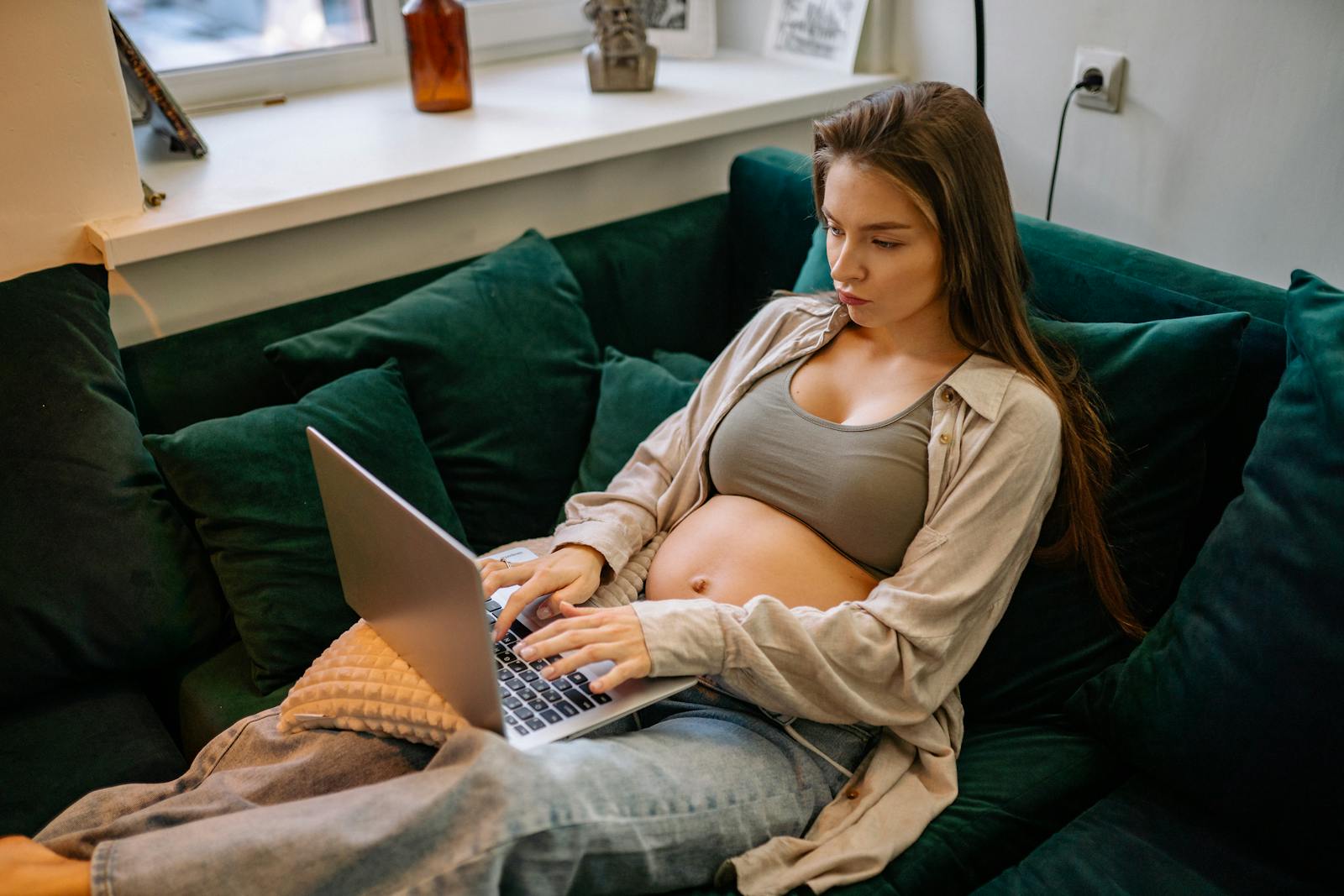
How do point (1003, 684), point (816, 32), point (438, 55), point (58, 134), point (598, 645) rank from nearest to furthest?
point (598, 645) < point (1003, 684) < point (58, 134) < point (438, 55) < point (816, 32)

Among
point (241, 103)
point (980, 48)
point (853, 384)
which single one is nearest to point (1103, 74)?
point (980, 48)

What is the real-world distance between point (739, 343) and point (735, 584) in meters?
0.39

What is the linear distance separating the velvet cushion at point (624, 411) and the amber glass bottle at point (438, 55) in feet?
2.22

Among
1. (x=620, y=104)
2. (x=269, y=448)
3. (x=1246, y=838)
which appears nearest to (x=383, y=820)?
(x=269, y=448)

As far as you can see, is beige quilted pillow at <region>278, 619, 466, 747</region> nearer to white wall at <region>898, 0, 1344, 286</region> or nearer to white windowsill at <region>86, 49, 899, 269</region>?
white windowsill at <region>86, 49, 899, 269</region>

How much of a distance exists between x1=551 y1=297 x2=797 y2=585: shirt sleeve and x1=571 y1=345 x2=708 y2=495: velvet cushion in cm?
7

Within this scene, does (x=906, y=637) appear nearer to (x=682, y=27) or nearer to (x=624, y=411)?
(x=624, y=411)

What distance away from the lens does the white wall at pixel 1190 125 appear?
5.13ft

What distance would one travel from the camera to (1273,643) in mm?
1117

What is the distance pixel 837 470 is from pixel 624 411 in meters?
0.49

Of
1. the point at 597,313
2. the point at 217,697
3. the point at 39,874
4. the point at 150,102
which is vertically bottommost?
the point at 217,697

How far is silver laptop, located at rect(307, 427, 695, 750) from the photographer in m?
0.96

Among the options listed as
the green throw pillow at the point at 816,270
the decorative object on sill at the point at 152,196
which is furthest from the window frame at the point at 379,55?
the green throw pillow at the point at 816,270

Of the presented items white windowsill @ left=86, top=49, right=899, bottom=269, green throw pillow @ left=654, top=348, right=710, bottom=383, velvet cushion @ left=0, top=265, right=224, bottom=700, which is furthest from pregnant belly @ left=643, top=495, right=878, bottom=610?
white windowsill @ left=86, top=49, right=899, bottom=269
